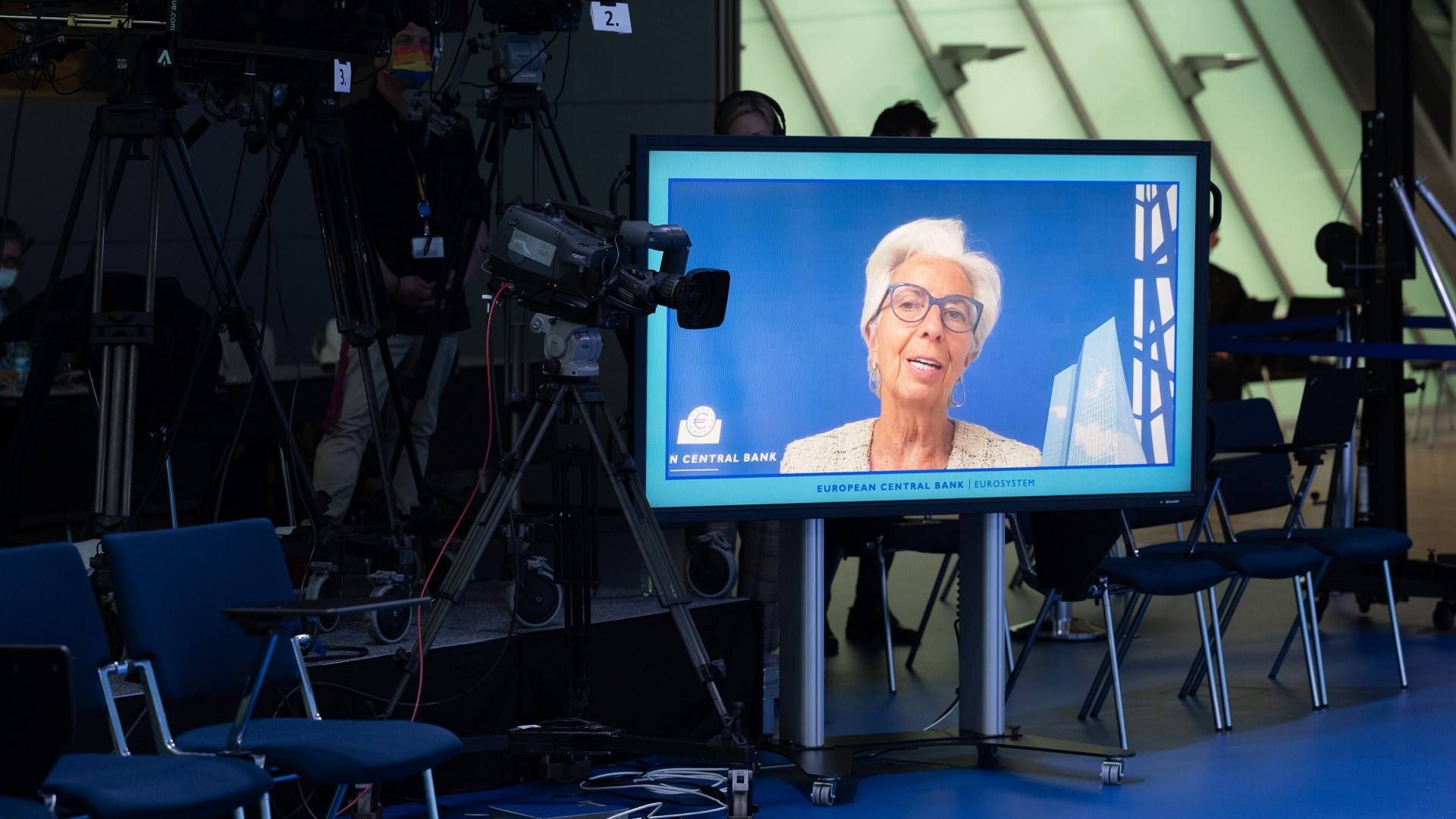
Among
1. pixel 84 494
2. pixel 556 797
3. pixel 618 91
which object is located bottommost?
pixel 556 797

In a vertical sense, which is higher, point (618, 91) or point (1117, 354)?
point (618, 91)

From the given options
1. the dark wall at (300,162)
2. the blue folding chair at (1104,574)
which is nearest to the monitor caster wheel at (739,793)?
the blue folding chair at (1104,574)

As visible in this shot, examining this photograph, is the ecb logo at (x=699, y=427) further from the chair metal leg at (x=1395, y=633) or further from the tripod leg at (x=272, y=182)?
the chair metal leg at (x=1395, y=633)

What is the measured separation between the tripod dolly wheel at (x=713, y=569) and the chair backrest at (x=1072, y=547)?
2.88 feet

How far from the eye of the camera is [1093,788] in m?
4.41

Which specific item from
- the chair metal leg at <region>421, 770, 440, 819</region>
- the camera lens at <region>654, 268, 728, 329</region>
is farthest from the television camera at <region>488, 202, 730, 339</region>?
the chair metal leg at <region>421, 770, 440, 819</region>

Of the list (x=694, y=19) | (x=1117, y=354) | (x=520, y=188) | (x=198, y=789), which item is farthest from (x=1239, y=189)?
(x=198, y=789)

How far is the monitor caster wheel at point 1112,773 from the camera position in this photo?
445 centimetres

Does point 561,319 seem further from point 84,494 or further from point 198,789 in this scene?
point 84,494

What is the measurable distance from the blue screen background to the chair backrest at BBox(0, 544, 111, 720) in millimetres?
1434

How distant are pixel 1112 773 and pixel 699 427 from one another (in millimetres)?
1362

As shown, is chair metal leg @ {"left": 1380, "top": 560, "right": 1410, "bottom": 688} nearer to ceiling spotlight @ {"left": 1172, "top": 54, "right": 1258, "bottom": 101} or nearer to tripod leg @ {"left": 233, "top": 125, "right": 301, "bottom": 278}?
ceiling spotlight @ {"left": 1172, "top": 54, "right": 1258, "bottom": 101}

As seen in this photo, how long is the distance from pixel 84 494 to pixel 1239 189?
18.2 ft

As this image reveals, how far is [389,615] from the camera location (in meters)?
4.41
